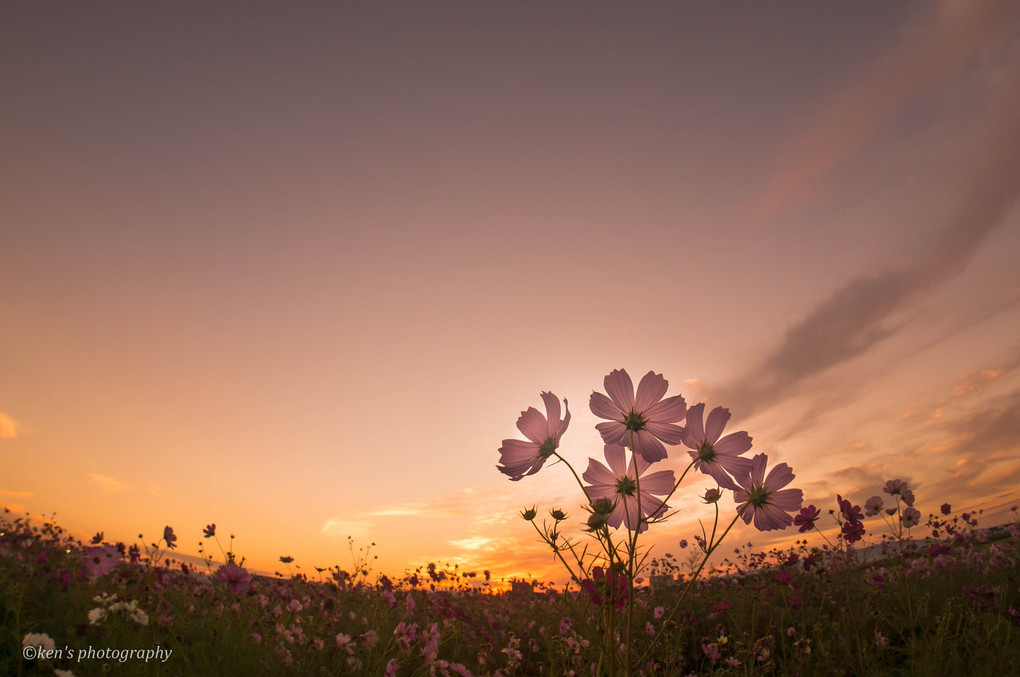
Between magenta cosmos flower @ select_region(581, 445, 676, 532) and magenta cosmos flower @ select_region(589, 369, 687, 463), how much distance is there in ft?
0.16

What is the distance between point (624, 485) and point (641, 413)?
23cm

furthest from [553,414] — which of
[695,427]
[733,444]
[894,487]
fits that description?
[894,487]

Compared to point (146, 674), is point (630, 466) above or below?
above

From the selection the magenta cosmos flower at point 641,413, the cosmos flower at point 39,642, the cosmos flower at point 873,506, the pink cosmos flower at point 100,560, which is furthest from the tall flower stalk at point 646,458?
the cosmos flower at point 873,506

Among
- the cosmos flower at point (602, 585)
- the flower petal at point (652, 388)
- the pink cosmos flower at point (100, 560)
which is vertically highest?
the flower petal at point (652, 388)

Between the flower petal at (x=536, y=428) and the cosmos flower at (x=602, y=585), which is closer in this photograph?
the cosmos flower at (x=602, y=585)

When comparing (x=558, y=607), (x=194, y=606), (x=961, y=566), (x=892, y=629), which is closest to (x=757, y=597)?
(x=892, y=629)

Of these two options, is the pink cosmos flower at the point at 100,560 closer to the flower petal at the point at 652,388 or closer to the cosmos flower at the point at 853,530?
the flower petal at the point at 652,388

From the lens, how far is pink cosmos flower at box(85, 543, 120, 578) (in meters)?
3.26

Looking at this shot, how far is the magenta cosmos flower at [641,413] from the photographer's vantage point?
61.8 inches

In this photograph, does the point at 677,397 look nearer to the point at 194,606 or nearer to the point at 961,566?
the point at 194,606

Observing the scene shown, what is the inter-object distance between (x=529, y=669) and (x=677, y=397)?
142 inches

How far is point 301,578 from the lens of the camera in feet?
21.0

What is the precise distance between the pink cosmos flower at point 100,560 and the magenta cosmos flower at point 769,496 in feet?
11.9
